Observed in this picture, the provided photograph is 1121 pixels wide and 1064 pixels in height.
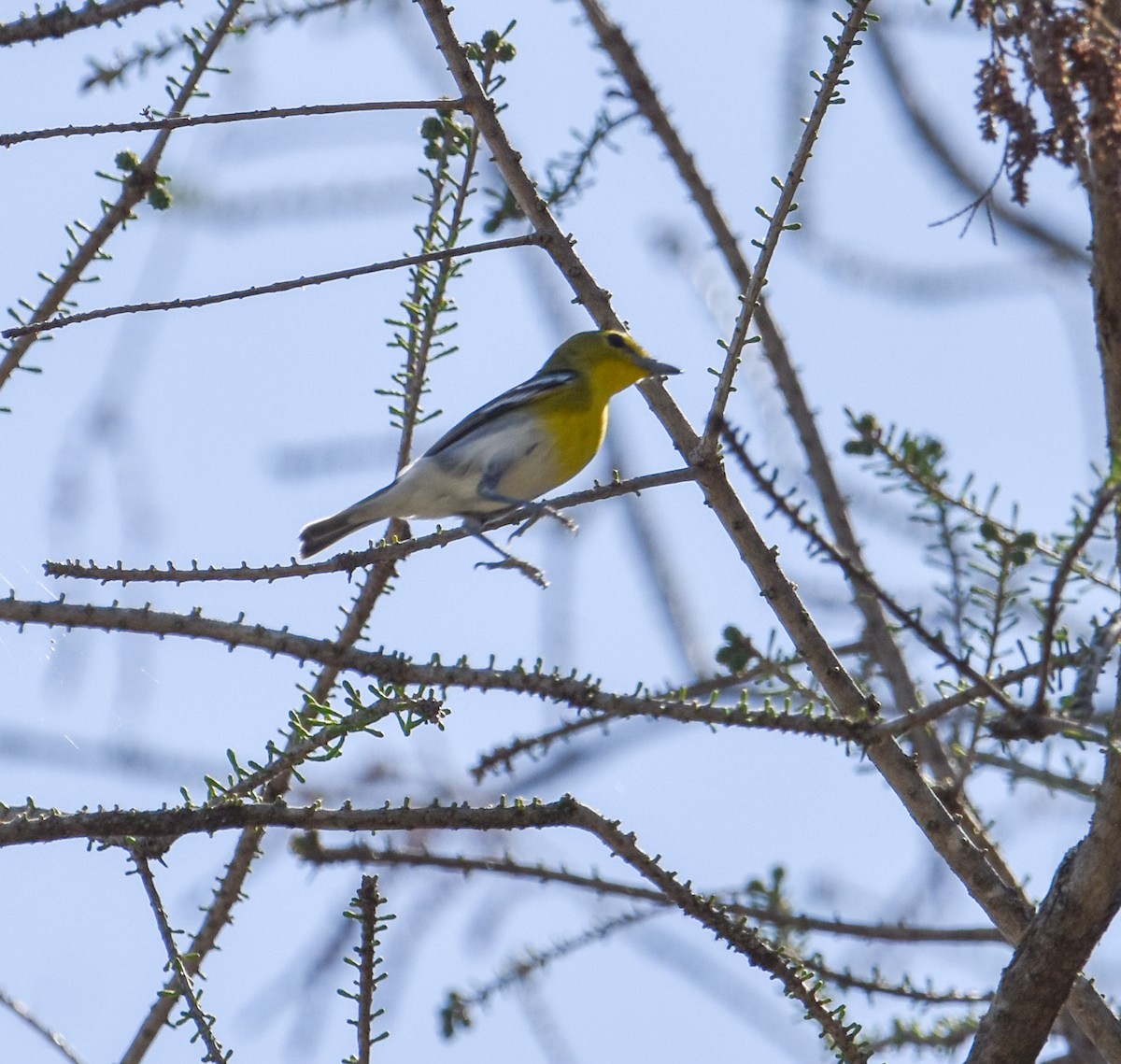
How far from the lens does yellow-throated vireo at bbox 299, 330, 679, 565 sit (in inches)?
171

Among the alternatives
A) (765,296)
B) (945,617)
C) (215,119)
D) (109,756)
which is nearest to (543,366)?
(765,296)

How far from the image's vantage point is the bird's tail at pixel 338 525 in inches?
170

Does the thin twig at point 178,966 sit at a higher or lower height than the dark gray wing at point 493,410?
lower

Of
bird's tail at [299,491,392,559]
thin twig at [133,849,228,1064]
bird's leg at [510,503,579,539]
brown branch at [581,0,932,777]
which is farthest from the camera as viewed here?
bird's tail at [299,491,392,559]

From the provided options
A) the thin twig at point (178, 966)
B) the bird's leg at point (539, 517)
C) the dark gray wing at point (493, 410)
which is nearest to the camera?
the thin twig at point (178, 966)

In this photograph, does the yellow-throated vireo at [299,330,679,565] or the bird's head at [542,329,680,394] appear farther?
the bird's head at [542,329,680,394]

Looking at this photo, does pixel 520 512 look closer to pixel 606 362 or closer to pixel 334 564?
pixel 334 564

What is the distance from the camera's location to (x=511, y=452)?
14.8 feet

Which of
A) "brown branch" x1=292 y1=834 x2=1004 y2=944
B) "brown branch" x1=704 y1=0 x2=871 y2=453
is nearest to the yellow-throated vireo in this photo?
"brown branch" x1=292 y1=834 x2=1004 y2=944

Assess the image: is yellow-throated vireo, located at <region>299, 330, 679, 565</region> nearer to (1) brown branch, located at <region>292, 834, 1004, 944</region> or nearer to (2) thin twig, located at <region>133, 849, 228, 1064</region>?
(1) brown branch, located at <region>292, 834, 1004, 944</region>

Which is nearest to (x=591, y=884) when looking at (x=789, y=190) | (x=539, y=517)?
(x=539, y=517)

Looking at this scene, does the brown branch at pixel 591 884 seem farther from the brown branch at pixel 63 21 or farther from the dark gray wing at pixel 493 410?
the dark gray wing at pixel 493 410

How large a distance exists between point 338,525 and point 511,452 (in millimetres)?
596

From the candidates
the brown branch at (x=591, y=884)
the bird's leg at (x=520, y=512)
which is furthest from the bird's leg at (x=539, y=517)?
the brown branch at (x=591, y=884)
